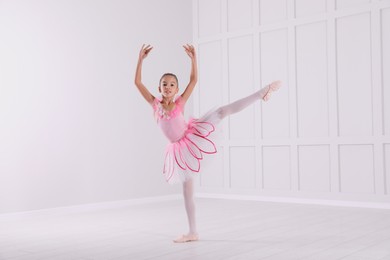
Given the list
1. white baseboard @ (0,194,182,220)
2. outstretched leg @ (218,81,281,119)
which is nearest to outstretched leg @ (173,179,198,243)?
outstretched leg @ (218,81,281,119)

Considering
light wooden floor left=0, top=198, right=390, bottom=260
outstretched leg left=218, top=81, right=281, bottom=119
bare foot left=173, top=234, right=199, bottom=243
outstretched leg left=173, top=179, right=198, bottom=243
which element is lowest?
light wooden floor left=0, top=198, right=390, bottom=260

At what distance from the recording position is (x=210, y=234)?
130 inches

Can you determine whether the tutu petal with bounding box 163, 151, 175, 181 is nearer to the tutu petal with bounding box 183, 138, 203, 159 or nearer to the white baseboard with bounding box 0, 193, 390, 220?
the tutu petal with bounding box 183, 138, 203, 159

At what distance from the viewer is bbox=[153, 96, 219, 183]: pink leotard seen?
9.77 feet

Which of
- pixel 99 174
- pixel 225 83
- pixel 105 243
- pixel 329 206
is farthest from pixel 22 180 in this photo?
pixel 329 206

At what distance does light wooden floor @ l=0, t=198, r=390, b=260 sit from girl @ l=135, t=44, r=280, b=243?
32cm

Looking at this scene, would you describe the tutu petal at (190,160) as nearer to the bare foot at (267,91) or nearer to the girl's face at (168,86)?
the girl's face at (168,86)

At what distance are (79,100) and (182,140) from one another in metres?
2.20

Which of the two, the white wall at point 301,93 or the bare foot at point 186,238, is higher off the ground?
the white wall at point 301,93

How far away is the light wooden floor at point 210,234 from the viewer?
8.75 feet

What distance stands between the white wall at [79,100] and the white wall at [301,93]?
0.61 meters

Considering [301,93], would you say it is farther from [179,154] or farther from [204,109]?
[179,154]

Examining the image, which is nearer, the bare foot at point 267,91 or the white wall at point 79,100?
the bare foot at point 267,91

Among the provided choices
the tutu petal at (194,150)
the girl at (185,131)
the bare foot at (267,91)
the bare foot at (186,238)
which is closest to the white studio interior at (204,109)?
the bare foot at (186,238)
